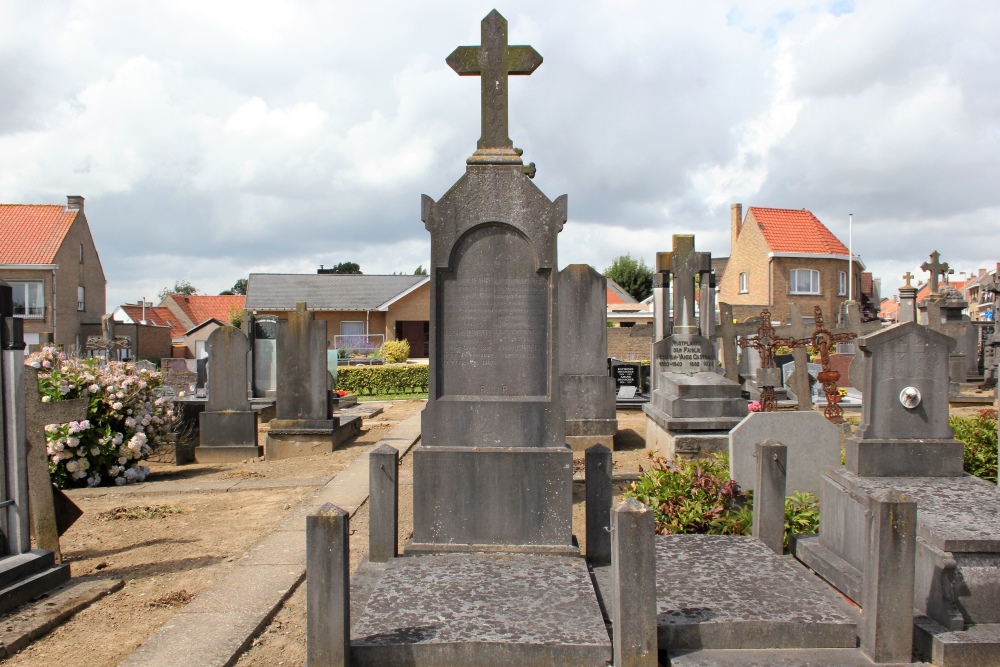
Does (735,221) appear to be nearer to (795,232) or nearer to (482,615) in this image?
(795,232)

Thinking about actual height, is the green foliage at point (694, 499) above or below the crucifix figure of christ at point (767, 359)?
below

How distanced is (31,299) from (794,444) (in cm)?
4079

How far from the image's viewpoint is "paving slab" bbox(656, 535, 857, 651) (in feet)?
12.5

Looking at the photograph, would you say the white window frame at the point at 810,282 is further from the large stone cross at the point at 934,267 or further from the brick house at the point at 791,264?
the large stone cross at the point at 934,267

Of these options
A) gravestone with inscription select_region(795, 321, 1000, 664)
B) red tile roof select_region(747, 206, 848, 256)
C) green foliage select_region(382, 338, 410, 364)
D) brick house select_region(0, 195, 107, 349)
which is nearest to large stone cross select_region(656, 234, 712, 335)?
gravestone with inscription select_region(795, 321, 1000, 664)

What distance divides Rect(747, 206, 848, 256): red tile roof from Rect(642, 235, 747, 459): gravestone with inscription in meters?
26.3

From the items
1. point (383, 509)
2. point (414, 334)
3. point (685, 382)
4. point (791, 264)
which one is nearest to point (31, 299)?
point (414, 334)

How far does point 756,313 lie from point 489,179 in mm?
31913

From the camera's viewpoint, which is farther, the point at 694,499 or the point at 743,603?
the point at 694,499

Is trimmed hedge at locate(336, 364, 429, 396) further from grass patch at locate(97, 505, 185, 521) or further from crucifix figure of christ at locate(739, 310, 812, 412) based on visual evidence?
grass patch at locate(97, 505, 185, 521)

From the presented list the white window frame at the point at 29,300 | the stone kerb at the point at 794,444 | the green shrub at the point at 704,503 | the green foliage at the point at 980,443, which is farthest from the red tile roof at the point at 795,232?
the white window frame at the point at 29,300

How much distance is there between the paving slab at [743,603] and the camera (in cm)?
382

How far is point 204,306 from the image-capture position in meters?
67.4

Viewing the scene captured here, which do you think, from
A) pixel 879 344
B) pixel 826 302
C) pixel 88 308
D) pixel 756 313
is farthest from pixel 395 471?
pixel 88 308
